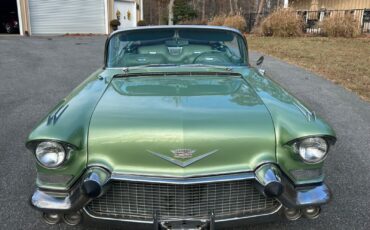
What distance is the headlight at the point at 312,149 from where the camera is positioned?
229 cm

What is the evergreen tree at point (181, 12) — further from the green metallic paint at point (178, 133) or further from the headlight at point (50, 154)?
the headlight at point (50, 154)

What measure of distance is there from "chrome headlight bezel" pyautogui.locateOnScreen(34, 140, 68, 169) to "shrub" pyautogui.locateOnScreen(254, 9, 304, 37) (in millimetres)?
16554

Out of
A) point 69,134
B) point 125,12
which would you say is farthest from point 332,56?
point 125,12

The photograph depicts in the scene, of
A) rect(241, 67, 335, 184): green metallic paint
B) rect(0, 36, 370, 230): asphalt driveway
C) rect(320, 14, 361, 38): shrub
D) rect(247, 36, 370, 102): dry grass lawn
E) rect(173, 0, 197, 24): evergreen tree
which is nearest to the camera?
rect(241, 67, 335, 184): green metallic paint

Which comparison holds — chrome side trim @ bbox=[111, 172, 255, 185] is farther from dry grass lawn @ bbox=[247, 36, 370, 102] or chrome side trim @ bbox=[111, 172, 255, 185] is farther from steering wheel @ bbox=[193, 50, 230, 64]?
dry grass lawn @ bbox=[247, 36, 370, 102]

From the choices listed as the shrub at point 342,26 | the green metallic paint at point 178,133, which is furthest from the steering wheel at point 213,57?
the shrub at point 342,26

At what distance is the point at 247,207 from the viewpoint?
2275 mm

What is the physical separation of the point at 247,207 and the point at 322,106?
4.36 metres

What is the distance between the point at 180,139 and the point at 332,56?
10.4m

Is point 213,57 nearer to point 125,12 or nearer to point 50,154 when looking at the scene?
point 50,154

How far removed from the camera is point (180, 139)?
2.15m

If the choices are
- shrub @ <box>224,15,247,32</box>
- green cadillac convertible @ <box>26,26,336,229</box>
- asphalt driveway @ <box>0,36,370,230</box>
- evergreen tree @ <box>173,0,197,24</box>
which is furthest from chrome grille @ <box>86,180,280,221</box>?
evergreen tree @ <box>173,0,197,24</box>

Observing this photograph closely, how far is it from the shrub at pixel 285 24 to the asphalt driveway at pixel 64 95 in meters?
7.00

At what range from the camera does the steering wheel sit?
3.74m
